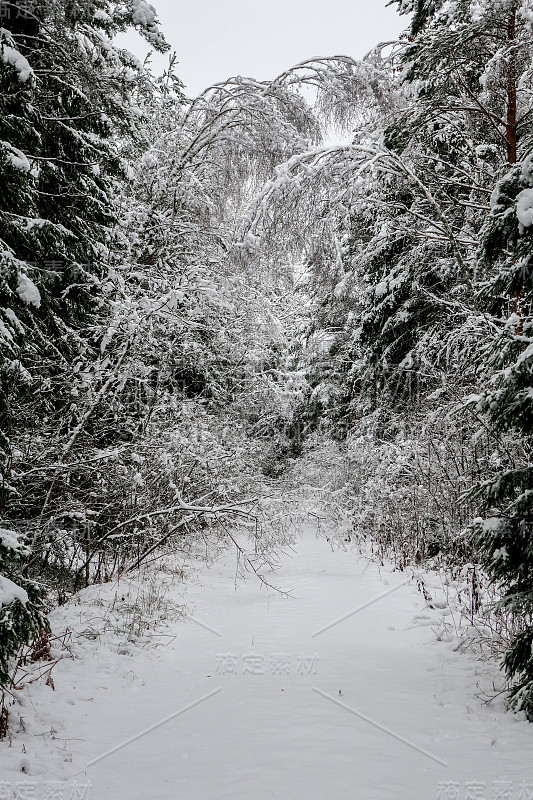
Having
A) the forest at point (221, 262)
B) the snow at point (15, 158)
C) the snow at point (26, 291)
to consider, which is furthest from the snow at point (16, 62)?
the snow at point (26, 291)

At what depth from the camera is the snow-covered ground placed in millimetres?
3311

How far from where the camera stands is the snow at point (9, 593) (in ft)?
11.4

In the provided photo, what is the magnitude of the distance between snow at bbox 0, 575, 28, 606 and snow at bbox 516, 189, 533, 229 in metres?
→ 4.20

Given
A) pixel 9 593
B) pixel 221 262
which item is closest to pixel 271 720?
pixel 9 593

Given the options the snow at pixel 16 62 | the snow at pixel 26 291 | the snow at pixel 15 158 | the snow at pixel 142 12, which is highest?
the snow at pixel 142 12

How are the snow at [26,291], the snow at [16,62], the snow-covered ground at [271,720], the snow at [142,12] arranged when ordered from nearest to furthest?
the snow-covered ground at [271,720] < the snow at [26,291] < the snow at [16,62] < the snow at [142,12]

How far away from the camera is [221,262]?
10391mm

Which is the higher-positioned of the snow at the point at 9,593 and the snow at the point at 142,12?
the snow at the point at 142,12

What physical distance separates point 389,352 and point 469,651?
27.9 feet

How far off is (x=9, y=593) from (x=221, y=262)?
26.1ft

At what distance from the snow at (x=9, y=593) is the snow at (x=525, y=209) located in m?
4.20

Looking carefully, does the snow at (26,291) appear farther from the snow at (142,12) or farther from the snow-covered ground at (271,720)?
the snow at (142,12)

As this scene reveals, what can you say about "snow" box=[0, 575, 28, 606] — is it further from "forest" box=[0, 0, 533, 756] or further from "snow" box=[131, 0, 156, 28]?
"snow" box=[131, 0, 156, 28]

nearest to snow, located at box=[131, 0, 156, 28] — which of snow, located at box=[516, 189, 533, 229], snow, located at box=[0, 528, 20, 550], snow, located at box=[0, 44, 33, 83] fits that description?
snow, located at box=[0, 44, 33, 83]
